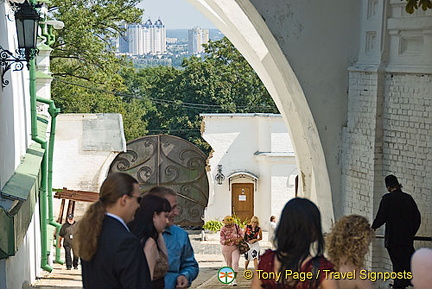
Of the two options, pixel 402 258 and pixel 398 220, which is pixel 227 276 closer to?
pixel 402 258

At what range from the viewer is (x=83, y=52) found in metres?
27.0

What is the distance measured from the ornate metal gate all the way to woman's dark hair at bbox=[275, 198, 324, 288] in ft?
51.7

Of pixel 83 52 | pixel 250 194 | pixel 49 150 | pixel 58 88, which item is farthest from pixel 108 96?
pixel 49 150

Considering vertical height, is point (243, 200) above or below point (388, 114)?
below

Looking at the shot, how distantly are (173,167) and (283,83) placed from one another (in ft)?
28.7

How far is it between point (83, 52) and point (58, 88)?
2786mm

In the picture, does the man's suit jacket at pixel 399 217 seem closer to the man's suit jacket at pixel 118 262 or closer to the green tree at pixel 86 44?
the man's suit jacket at pixel 118 262

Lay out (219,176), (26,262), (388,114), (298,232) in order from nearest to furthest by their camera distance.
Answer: (298,232) → (388,114) → (26,262) → (219,176)

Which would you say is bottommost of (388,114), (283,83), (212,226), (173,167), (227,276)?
(212,226)

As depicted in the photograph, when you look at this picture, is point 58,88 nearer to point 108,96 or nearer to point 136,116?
point 108,96

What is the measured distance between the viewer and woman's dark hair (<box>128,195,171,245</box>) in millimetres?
5188

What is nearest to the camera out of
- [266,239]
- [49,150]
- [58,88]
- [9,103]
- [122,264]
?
[122,264]

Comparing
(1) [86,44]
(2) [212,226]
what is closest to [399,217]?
(2) [212,226]

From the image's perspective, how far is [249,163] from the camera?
2034cm
